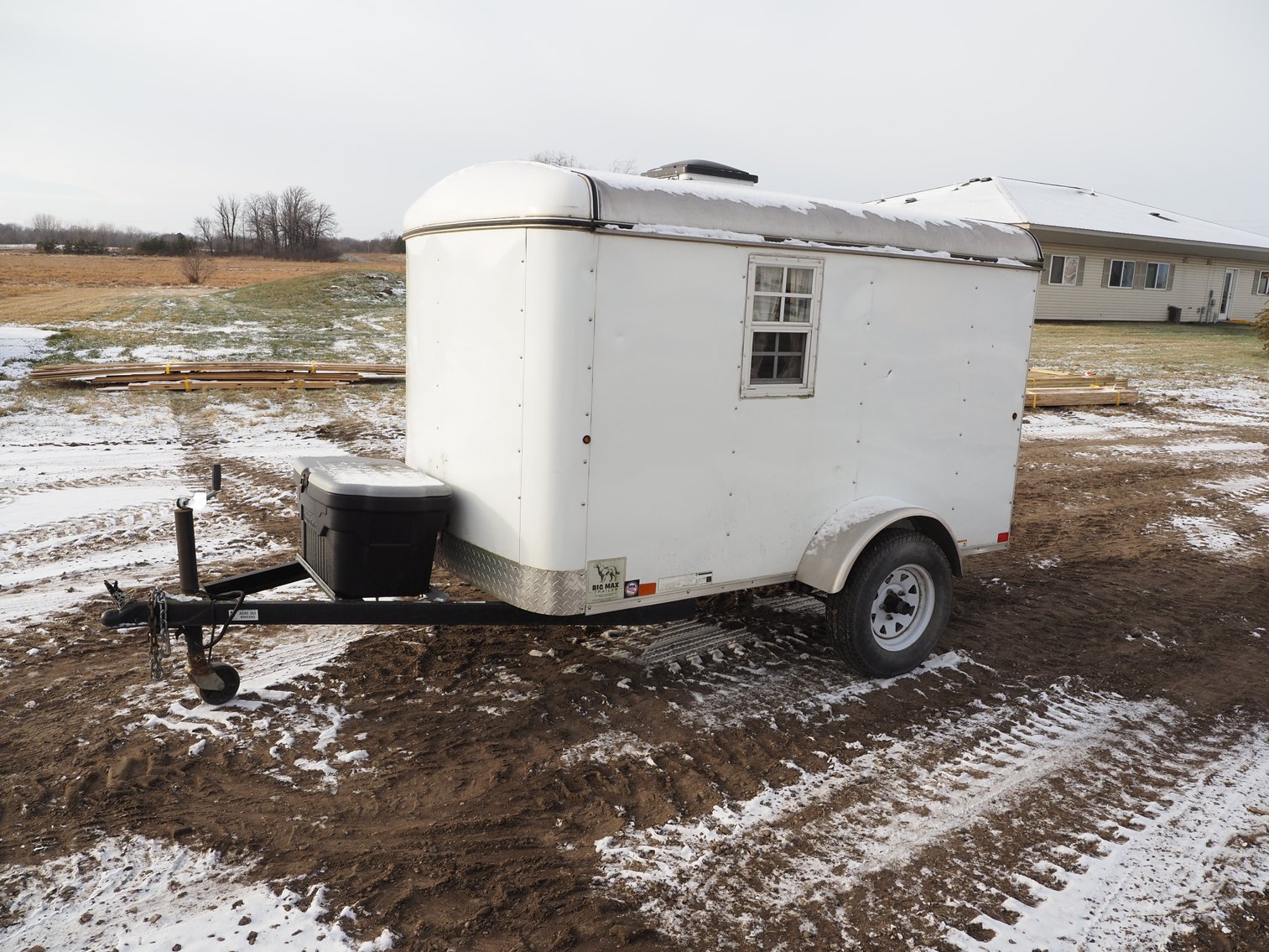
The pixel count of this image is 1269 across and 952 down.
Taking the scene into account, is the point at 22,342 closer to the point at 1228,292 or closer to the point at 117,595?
the point at 117,595

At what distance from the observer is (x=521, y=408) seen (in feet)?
15.0

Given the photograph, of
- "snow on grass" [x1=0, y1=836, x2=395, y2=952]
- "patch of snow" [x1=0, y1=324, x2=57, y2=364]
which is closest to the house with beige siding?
"patch of snow" [x1=0, y1=324, x2=57, y2=364]

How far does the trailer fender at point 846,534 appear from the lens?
521 centimetres

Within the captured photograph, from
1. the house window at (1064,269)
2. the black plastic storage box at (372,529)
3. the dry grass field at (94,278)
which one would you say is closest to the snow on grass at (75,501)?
the black plastic storage box at (372,529)

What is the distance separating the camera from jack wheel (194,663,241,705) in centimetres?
481

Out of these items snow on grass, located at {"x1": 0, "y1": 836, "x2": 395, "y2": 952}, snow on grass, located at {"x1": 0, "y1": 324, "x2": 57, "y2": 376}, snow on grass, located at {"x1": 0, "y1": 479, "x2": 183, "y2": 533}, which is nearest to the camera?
snow on grass, located at {"x1": 0, "y1": 836, "x2": 395, "y2": 952}

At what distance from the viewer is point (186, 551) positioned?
180 inches

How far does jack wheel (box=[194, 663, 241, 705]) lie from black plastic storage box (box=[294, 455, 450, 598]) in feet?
2.13

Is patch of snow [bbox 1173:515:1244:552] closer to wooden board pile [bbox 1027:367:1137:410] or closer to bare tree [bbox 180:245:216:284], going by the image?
wooden board pile [bbox 1027:367:1137:410]

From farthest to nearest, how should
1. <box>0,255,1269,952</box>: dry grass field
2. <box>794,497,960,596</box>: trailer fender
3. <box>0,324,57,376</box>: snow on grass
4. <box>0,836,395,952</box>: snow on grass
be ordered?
<box>0,324,57,376</box>: snow on grass < <box>794,497,960,596</box>: trailer fender < <box>0,255,1269,952</box>: dry grass field < <box>0,836,395,952</box>: snow on grass

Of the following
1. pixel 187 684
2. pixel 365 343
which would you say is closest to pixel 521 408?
pixel 187 684

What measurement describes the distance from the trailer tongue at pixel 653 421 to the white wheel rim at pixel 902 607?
0.02 m

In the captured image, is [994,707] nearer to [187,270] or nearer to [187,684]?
[187,684]

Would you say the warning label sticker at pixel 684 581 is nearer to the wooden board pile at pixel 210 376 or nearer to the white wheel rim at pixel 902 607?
the white wheel rim at pixel 902 607
